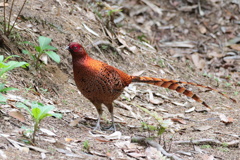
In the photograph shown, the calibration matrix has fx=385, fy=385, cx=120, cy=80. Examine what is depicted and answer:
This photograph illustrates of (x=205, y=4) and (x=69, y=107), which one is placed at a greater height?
(x=205, y=4)

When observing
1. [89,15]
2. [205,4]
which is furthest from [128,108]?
[205,4]

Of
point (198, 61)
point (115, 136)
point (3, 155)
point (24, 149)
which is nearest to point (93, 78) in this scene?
point (115, 136)

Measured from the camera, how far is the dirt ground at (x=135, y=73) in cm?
409

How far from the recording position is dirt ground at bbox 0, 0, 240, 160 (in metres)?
4.09

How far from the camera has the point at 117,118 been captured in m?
5.59

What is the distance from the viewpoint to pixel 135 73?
698 cm

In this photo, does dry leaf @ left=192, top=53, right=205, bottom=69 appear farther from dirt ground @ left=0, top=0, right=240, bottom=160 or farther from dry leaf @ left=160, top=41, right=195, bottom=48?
dry leaf @ left=160, top=41, right=195, bottom=48

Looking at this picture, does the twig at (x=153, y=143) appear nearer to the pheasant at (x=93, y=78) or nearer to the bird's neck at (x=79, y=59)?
the pheasant at (x=93, y=78)

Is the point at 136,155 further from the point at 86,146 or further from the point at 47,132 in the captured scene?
the point at 47,132

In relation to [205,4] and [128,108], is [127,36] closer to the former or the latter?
[128,108]

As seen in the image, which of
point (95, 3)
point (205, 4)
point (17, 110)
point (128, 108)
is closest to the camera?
point (17, 110)

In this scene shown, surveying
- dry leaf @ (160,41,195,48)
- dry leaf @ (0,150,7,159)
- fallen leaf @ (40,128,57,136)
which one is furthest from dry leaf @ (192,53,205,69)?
dry leaf @ (0,150,7,159)

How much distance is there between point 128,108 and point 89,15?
2636mm

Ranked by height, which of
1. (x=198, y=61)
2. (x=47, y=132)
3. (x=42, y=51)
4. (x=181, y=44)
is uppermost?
(x=42, y=51)
